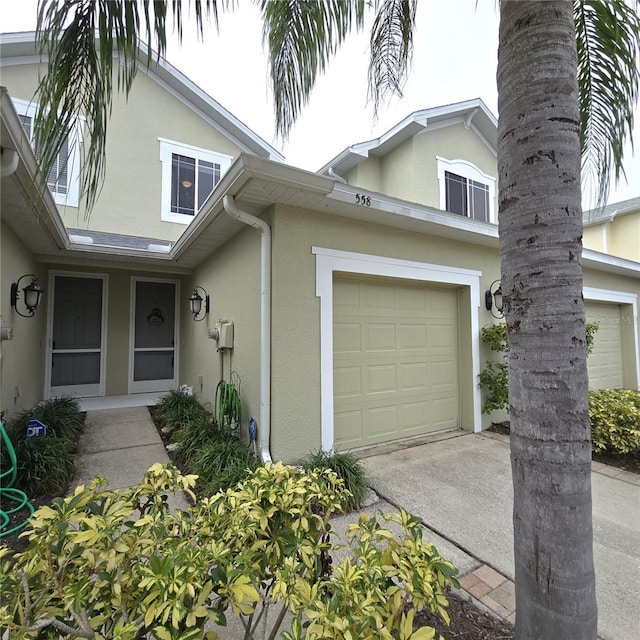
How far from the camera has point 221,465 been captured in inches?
137

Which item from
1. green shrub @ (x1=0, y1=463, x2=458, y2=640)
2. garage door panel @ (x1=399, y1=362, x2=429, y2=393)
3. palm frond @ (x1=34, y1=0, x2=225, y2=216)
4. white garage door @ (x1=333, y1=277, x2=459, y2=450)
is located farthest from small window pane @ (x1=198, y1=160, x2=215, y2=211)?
green shrub @ (x1=0, y1=463, x2=458, y2=640)

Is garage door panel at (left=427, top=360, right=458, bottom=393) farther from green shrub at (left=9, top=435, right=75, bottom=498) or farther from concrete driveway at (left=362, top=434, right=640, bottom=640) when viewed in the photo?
green shrub at (left=9, top=435, right=75, bottom=498)

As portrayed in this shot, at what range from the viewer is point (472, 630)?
178cm

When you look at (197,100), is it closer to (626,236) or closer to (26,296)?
(26,296)

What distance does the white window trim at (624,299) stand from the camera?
7.29 m

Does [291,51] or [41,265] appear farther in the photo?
[41,265]

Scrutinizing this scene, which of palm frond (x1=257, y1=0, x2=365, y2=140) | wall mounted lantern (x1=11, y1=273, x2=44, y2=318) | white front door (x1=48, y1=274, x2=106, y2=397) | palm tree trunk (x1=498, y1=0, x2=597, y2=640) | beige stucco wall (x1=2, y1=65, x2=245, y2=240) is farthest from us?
beige stucco wall (x1=2, y1=65, x2=245, y2=240)

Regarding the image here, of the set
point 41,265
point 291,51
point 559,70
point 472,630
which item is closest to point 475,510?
point 472,630

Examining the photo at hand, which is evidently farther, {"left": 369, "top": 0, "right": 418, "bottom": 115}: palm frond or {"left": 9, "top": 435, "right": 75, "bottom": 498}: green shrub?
{"left": 9, "top": 435, "right": 75, "bottom": 498}: green shrub

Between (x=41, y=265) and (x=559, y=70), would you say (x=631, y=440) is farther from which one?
(x=41, y=265)

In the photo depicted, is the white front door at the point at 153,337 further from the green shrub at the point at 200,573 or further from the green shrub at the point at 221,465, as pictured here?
the green shrub at the point at 200,573

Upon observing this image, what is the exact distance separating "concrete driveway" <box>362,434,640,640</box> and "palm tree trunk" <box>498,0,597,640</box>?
1025 millimetres

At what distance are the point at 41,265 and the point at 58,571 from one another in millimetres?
6699

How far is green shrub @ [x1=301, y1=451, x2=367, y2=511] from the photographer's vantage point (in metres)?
3.08
